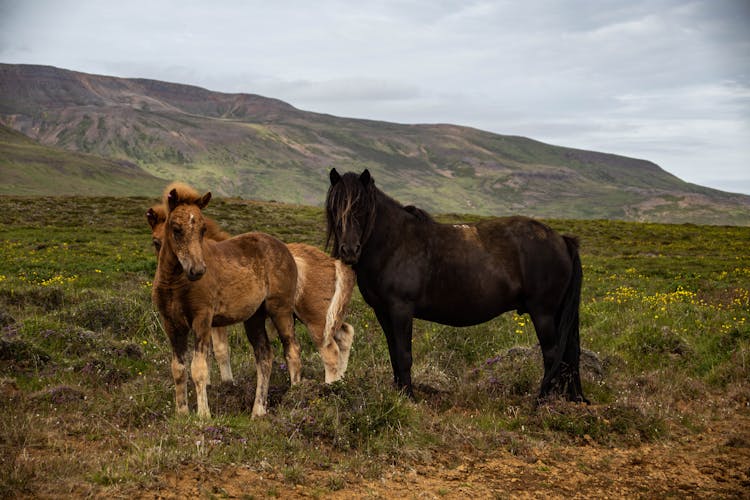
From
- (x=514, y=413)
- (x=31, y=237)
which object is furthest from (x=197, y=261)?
(x=31, y=237)

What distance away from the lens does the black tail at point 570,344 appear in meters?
8.53

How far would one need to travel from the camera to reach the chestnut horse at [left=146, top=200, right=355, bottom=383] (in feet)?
28.5

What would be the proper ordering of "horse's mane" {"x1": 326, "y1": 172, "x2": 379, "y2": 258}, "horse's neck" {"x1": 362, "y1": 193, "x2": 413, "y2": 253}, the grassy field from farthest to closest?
"horse's neck" {"x1": 362, "y1": 193, "x2": 413, "y2": 253} → "horse's mane" {"x1": 326, "y1": 172, "x2": 379, "y2": 258} → the grassy field

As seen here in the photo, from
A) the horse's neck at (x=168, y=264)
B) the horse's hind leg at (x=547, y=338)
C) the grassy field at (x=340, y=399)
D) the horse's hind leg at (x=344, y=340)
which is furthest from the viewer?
the horse's hind leg at (x=344, y=340)

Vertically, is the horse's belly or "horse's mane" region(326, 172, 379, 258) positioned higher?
"horse's mane" region(326, 172, 379, 258)

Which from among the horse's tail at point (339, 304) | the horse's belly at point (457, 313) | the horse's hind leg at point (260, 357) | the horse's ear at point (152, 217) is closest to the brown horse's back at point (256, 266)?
the horse's hind leg at point (260, 357)

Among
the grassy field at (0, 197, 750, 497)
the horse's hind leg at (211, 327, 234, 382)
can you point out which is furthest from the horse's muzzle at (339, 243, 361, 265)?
the horse's hind leg at (211, 327, 234, 382)

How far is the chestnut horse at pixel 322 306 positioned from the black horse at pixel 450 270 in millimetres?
→ 695

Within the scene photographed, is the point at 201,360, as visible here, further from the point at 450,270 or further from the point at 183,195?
the point at 450,270

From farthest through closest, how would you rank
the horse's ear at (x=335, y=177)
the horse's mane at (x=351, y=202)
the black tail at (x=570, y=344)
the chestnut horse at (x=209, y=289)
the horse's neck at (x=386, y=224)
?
the black tail at (x=570, y=344) → the horse's neck at (x=386, y=224) → the horse's ear at (x=335, y=177) → the horse's mane at (x=351, y=202) → the chestnut horse at (x=209, y=289)

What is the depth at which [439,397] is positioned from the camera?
8.82 m

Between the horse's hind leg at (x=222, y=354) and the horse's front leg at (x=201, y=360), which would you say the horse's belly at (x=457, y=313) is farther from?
the horse's hind leg at (x=222, y=354)

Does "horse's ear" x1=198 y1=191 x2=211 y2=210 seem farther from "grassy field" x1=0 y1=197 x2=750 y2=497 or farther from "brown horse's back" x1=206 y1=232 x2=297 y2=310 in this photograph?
"grassy field" x1=0 y1=197 x2=750 y2=497

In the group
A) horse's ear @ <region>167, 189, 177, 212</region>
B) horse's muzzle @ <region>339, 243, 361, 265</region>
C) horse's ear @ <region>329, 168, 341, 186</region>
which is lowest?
horse's muzzle @ <region>339, 243, 361, 265</region>
